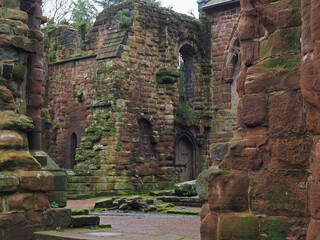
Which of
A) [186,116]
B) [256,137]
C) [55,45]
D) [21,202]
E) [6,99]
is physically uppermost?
[55,45]

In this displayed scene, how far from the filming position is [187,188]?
14391mm

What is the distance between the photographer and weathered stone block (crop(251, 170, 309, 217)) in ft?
13.8

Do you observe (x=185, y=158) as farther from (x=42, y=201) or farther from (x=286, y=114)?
(x=286, y=114)

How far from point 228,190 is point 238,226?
11.7 inches

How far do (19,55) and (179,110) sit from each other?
47.9 feet

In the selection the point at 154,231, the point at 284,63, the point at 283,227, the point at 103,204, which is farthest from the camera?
the point at 103,204

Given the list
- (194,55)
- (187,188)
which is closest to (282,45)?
(187,188)

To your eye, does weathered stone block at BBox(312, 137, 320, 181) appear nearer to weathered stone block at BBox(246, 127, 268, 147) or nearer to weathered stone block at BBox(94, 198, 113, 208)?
weathered stone block at BBox(246, 127, 268, 147)

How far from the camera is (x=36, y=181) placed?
6406mm

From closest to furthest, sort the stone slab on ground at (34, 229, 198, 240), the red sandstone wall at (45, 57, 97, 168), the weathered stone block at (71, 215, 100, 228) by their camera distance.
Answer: the stone slab on ground at (34, 229, 198, 240) < the weathered stone block at (71, 215, 100, 228) < the red sandstone wall at (45, 57, 97, 168)

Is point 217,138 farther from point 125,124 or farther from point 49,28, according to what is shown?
point 49,28

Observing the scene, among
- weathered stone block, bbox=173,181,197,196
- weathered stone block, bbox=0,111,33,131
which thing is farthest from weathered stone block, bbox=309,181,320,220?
weathered stone block, bbox=173,181,197,196

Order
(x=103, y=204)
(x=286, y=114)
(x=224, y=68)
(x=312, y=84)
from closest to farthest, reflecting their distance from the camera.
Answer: (x=312, y=84)
(x=286, y=114)
(x=103, y=204)
(x=224, y=68)

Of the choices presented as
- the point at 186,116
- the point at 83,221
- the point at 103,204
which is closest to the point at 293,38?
the point at 83,221
